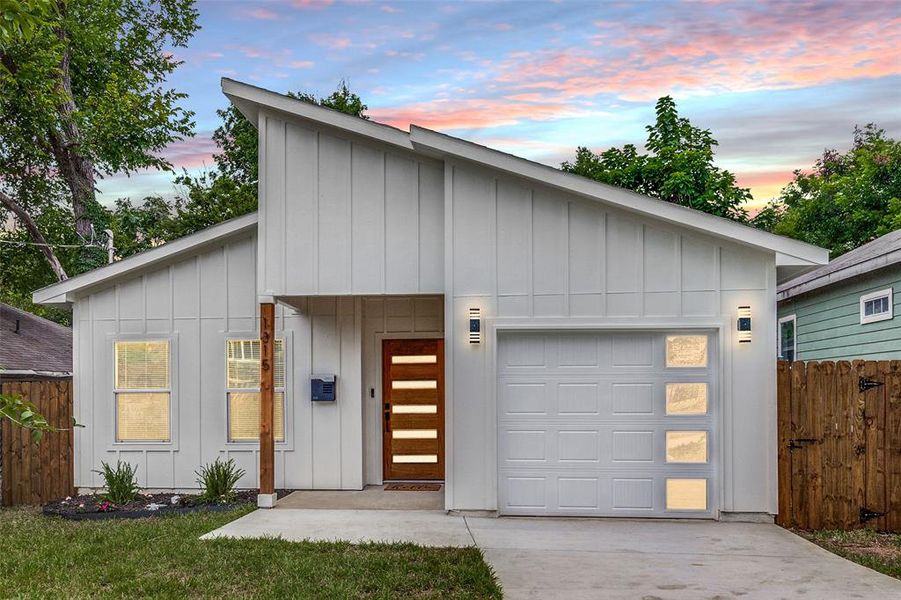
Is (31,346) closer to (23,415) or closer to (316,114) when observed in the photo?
(316,114)

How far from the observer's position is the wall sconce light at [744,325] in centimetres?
793

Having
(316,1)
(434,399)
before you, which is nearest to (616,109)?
(316,1)

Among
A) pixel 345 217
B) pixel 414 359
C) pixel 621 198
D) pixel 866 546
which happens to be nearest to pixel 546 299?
pixel 621 198

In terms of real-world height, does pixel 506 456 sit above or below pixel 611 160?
below

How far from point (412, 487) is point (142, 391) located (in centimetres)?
398

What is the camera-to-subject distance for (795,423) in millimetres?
7875

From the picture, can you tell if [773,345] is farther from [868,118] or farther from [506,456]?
[868,118]

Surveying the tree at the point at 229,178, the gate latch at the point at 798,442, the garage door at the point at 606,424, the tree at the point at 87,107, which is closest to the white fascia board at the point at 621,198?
the garage door at the point at 606,424

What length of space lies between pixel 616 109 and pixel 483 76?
13.1 feet

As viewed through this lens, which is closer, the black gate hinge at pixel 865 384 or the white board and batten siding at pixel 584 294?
the black gate hinge at pixel 865 384

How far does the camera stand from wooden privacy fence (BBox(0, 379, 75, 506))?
976 centimetres

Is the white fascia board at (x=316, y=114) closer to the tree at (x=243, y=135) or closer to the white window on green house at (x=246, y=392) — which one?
the white window on green house at (x=246, y=392)

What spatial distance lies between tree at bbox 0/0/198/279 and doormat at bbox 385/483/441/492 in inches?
477

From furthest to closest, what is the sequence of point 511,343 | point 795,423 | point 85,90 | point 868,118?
point 868,118 < point 85,90 < point 511,343 < point 795,423
